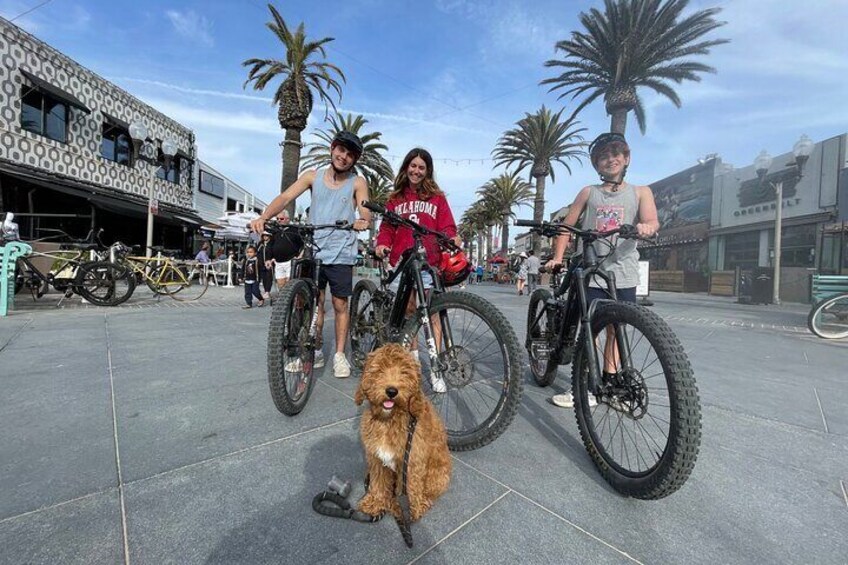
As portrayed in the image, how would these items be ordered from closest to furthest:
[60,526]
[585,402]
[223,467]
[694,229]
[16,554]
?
[16,554] → [60,526] → [223,467] → [585,402] → [694,229]

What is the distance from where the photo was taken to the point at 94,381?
294 cm

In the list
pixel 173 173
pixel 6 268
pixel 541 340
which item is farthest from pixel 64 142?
pixel 541 340

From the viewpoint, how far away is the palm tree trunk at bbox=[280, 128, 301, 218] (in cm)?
1380

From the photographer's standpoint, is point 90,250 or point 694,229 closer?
point 90,250

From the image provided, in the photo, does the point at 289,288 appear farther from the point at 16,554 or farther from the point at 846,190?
the point at 846,190

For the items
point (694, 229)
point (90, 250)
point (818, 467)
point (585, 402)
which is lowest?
point (818, 467)

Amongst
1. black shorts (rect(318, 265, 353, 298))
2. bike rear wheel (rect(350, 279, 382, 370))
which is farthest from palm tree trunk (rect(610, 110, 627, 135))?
black shorts (rect(318, 265, 353, 298))

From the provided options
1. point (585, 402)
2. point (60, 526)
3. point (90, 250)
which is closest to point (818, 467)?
point (585, 402)

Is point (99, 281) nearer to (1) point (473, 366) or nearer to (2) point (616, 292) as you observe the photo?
(1) point (473, 366)

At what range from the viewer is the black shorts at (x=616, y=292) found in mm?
2553

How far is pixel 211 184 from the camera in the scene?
2616 cm

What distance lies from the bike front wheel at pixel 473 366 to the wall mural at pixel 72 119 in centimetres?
1305

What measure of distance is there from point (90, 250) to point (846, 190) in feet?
84.8

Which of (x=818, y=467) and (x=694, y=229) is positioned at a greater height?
(x=694, y=229)
